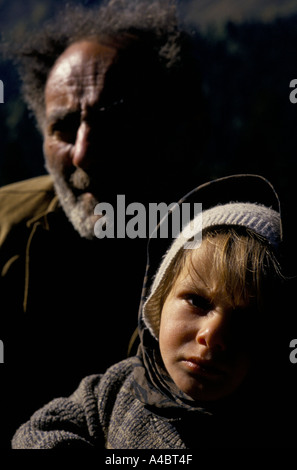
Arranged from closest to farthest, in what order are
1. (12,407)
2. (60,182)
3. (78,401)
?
(78,401)
(12,407)
(60,182)

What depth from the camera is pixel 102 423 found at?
1647 mm

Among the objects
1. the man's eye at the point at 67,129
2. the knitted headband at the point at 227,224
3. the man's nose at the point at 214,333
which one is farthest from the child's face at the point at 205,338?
the man's eye at the point at 67,129

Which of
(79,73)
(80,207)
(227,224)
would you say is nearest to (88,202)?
(80,207)

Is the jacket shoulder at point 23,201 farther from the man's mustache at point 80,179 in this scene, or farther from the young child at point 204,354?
the young child at point 204,354

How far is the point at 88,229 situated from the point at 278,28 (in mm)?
1507

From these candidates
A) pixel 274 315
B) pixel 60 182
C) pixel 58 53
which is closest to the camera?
pixel 274 315

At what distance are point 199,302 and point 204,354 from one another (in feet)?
0.52

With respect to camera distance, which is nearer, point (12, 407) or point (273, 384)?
point (273, 384)

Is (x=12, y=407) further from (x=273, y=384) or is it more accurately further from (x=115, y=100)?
(x=115, y=100)

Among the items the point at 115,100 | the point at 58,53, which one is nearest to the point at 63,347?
the point at 115,100

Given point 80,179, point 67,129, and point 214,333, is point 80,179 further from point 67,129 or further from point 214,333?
point 214,333

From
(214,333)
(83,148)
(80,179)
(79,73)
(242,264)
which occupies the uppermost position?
(79,73)

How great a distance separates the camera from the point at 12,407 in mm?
2139

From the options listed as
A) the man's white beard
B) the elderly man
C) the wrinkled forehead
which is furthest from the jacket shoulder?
the wrinkled forehead
